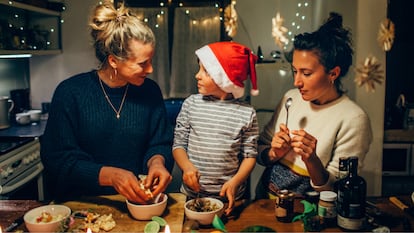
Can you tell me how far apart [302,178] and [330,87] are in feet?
1.07

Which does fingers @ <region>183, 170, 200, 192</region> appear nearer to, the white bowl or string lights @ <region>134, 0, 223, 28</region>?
the white bowl

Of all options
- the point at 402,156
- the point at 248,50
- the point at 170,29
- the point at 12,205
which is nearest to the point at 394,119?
the point at 402,156

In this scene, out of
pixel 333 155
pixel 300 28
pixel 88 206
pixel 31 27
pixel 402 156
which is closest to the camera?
pixel 88 206

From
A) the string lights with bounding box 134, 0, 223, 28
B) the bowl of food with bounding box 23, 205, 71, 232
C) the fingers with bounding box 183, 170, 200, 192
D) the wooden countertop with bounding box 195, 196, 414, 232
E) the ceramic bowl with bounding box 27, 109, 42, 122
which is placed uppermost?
the string lights with bounding box 134, 0, 223, 28

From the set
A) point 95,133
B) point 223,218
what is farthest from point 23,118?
point 223,218

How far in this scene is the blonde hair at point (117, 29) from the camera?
4.18 feet

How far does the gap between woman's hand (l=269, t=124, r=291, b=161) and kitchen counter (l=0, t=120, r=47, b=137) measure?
1056mm

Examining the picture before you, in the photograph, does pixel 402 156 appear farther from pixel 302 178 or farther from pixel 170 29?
pixel 170 29

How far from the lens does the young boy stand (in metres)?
1.35

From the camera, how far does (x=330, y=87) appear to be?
4.61 ft

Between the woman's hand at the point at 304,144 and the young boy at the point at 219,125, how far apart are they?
0.13 m

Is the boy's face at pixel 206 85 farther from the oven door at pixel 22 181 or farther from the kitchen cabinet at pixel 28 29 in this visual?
the oven door at pixel 22 181

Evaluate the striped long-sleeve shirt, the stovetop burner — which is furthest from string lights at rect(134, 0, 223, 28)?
the stovetop burner

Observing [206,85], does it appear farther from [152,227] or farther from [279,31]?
[152,227]
